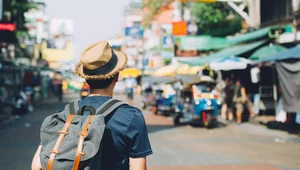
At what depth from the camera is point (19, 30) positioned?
98.2 ft

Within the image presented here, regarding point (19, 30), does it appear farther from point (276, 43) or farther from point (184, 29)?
point (276, 43)

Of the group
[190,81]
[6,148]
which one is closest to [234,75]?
[190,81]

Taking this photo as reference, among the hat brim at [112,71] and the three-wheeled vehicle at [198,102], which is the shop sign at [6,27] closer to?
the three-wheeled vehicle at [198,102]

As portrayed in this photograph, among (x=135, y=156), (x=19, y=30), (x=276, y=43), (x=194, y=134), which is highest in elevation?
(x=19, y=30)

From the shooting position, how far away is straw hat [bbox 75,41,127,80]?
2.72 metres

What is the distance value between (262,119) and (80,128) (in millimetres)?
16021

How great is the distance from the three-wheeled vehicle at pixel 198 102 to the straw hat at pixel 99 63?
13221 mm

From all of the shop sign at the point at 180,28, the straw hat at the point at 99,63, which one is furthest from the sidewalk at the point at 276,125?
the shop sign at the point at 180,28

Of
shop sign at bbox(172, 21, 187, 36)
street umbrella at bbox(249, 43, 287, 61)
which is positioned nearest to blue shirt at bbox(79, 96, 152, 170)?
street umbrella at bbox(249, 43, 287, 61)

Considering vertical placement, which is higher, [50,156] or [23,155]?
[50,156]

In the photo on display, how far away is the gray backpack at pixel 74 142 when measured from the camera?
241cm

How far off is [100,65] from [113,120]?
14.1 inches

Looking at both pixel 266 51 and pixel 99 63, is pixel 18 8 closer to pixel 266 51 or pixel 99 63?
pixel 266 51

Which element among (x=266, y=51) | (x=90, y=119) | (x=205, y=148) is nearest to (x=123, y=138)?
(x=90, y=119)
